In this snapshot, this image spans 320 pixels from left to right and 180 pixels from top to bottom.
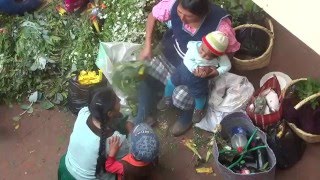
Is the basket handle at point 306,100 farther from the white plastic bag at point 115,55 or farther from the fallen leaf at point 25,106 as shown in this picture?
the fallen leaf at point 25,106

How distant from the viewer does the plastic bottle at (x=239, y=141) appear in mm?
3760

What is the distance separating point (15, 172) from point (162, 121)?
148 centimetres

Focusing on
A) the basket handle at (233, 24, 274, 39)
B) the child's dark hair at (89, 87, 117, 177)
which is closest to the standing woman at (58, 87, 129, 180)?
the child's dark hair at (89, 87, 117, 177)

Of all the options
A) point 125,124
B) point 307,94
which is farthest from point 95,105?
point 307,94

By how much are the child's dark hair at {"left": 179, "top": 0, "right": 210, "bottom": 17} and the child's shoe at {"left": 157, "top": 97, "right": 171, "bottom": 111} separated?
40.4 inches

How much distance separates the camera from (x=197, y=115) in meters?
4.14

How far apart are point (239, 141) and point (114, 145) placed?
113 cm

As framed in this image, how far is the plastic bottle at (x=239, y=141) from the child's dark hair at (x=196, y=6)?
3.68 feet

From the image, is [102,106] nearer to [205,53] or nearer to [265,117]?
[205,53]

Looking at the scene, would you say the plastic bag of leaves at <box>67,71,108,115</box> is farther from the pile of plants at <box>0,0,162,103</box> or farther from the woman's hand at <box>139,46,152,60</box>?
the woman's hand at <box>139,46,152,60</box>

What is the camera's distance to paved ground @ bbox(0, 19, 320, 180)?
4023 millimetres

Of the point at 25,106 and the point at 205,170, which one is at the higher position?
the point at 25,106

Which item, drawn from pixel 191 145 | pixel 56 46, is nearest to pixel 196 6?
pixel 191 145

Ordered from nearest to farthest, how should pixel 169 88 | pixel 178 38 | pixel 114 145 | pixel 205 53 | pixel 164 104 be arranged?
pixel 114 145, pixel 205 53, pixel 178 38, pixel 169 88, pixel 164 104
